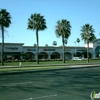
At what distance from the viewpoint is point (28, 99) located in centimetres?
897

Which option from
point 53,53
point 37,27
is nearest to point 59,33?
point 37,27

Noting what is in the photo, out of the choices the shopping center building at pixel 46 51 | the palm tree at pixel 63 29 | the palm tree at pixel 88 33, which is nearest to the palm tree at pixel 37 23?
the palm tree at pixel 63 29

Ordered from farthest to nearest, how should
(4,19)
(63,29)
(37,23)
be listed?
1. (63,29)
2. (37,23)
3. (4,19)

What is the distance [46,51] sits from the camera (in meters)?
97.6

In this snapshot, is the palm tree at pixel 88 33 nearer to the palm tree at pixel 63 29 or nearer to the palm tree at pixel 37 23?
the palm tree at pixel 63 29

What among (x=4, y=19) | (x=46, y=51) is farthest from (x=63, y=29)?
(x=46, y=51)

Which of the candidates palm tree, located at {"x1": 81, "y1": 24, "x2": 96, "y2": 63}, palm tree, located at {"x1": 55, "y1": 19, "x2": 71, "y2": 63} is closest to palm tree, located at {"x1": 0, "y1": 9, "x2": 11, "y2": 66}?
palm tree, located at {"x1": 55, "y1": 19, "x2": 71, "y2": 63}

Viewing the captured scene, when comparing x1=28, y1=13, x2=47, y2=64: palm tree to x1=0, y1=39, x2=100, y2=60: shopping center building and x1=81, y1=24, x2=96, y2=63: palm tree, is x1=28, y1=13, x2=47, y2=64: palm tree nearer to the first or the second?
x1=81, y1=24, x2=96, y2=63: palm tree

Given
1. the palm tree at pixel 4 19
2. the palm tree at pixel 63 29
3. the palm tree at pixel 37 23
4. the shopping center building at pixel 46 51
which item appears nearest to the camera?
the palm tree at pixel 4 19

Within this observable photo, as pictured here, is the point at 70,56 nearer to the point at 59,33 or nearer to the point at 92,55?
the point at 92,55

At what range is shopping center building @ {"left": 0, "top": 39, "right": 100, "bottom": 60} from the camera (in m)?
87.4

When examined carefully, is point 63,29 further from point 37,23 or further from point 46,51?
point 46,51

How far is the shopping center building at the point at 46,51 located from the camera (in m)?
87.4

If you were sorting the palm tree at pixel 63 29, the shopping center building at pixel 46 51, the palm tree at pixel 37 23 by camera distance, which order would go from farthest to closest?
the shopping center building at pixel 46 51
the palm tree at pixel 63 29
the palm tree at pixel 37 23
